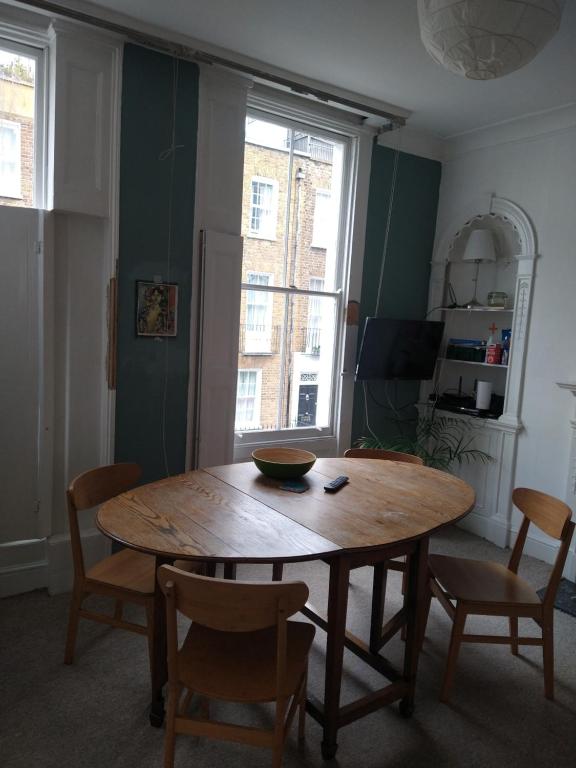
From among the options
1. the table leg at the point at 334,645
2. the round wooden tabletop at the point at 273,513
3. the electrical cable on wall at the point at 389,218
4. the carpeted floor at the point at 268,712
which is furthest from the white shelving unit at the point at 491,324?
the table leg at the point at 334,645

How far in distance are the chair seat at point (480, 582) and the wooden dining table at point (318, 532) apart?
25 cm

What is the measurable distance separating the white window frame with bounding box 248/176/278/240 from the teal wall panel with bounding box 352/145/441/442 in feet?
2.57

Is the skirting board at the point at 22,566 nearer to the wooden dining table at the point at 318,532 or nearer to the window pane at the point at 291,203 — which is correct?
the wooden dining table at the point at 318,532

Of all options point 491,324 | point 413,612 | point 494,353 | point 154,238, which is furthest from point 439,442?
point 154,238

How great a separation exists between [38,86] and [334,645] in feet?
10.0

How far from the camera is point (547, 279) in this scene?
3926 mm

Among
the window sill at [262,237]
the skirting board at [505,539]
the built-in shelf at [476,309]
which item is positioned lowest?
the skirting board at [505,539]

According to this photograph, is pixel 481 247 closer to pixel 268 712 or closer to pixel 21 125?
pixel 21 125

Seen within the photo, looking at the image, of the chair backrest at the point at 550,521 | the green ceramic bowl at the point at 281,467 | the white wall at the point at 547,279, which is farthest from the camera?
the white wall at the point at 547,279

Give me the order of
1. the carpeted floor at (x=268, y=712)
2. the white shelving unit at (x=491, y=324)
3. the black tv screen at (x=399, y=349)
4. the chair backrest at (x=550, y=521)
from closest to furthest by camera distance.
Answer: the carpeted floor at (x=268, y=712)
the chair backrest at (x=550, y=521)
the white shelving unit at (x=491, y=324)
the black tv screen at (x=399, y=349)

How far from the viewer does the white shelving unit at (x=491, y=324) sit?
13.4 feet

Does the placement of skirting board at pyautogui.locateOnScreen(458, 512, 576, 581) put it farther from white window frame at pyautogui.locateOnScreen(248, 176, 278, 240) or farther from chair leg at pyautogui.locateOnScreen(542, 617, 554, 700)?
white window frame at pyautogui.locateOnScreen(248, 176, 278, 240)

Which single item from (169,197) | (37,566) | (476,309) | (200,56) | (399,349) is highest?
(200,56)

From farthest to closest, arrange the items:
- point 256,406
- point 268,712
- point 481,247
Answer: point 481,247, point 256,406, point 268,712
